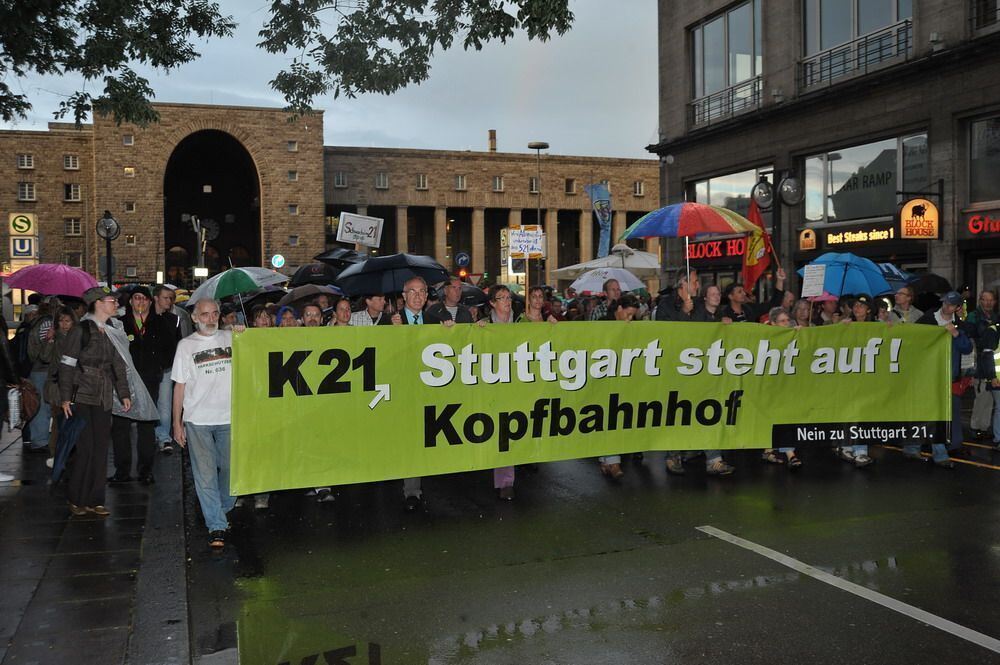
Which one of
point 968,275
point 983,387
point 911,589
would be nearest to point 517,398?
point 911,589

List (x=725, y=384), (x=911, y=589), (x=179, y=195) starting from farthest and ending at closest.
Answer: (x=179, y=195), (x=725, y=384), (x=911, y=589)

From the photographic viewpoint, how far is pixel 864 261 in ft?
44.4

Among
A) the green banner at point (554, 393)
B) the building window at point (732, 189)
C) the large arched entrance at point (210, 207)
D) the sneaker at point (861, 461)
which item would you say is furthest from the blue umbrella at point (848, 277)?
the large arched entrance at point (210, 207)

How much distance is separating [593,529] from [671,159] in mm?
23149

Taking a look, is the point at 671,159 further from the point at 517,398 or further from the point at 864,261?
the point at 517,398

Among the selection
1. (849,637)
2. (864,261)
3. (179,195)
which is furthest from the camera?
(179,195)

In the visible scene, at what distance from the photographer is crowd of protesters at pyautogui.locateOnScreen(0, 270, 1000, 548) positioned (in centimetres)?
687

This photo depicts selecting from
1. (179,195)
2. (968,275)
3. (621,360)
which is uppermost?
(179,195)

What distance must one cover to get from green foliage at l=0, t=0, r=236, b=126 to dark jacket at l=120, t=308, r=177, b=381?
4.53 m

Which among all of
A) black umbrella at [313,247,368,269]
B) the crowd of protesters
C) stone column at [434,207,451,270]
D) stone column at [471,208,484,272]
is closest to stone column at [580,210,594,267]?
stone column at [471,208,484,272]

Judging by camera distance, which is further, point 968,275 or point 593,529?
point 968,275

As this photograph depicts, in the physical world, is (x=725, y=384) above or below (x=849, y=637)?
above

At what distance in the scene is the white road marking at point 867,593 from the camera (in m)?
4.69

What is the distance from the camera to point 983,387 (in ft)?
35.3
